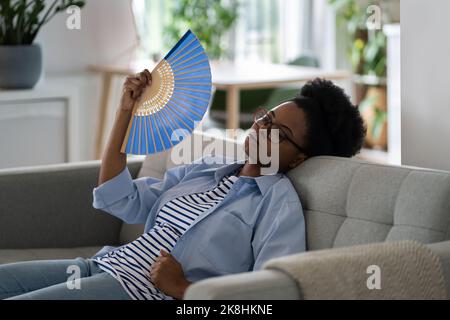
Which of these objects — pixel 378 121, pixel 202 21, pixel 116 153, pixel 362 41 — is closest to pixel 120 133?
pixel 116 153

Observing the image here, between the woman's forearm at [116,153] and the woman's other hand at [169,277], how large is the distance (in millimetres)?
349

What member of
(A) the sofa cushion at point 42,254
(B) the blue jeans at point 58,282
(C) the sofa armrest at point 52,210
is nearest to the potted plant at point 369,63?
(C) the sofa armrest at point 52,210

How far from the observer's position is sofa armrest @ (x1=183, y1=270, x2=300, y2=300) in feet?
4.74

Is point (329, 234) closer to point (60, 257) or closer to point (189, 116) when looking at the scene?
point (189, 116)

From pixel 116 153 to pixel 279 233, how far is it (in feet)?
1.71

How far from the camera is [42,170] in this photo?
8.90 ft

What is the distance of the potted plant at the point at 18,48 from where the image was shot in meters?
3.86

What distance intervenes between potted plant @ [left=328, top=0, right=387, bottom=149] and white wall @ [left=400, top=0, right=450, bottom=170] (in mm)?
3707

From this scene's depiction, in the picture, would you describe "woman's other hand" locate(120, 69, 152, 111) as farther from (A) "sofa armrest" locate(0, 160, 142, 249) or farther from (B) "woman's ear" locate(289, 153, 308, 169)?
(A) "sofa armrest" locate(0, 160, 142, 249)

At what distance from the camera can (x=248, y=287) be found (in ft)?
4.81

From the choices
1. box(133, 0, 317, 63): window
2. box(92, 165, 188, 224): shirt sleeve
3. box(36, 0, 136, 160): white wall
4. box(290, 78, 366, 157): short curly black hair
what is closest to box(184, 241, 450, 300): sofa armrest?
box(290, 78, 366, 157): short curly black hair

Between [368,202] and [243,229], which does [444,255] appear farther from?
[243,229]

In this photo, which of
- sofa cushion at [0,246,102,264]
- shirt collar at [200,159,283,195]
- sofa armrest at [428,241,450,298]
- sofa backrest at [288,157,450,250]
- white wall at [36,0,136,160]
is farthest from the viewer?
white wall at [36,0,136,160]

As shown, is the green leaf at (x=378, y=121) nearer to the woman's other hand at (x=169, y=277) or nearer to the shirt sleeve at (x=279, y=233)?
the shirt sleeve at (x=279, y=233)
